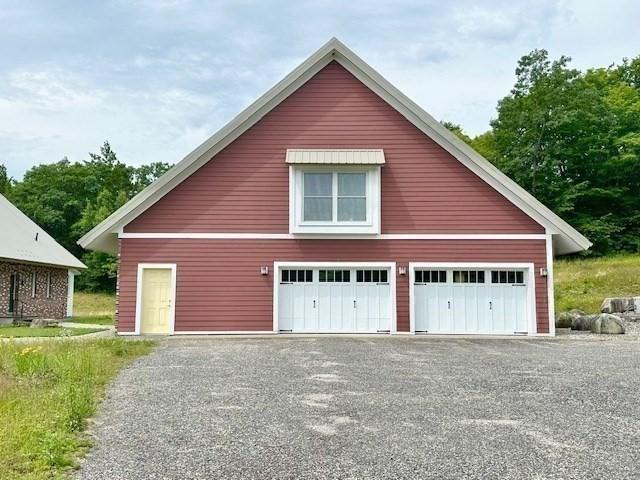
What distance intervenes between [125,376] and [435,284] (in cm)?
981

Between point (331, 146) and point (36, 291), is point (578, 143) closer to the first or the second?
point (331, 146)

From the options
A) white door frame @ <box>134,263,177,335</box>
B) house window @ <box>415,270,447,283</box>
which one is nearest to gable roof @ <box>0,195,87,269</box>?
white door frame @ <box>134,263,177,335</box>

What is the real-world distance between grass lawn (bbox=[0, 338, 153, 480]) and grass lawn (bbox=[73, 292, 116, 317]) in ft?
96.2

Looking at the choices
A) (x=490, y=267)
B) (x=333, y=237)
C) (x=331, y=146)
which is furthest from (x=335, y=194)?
(x=490, y=267)

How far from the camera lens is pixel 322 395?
7.40 m

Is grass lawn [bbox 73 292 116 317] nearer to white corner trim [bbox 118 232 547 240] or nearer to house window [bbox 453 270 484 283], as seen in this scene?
white corner trim [bbox 118 232 547 240]

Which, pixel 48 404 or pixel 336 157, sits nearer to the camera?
pixel 48 404

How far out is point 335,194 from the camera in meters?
16.2

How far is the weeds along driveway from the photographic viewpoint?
4668 millimetres

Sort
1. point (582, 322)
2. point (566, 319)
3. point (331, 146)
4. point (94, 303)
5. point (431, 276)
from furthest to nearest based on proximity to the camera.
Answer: point (94, 303) < point (566, 319) < point (582, 322) < point (331, 146) < point (431, 276)

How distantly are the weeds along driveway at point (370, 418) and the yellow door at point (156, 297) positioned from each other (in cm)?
514

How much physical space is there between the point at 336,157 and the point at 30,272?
17826 millimetres

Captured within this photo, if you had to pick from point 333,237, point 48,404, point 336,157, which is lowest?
point 48,404

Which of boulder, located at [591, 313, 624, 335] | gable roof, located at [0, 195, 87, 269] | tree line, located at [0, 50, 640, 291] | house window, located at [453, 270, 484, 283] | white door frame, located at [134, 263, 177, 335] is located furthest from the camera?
tree line, located at [0, 50, 640, 291]
